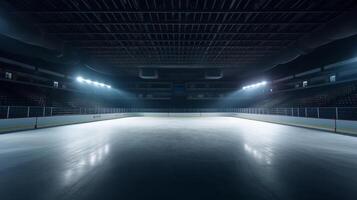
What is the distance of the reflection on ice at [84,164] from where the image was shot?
333 centimetres

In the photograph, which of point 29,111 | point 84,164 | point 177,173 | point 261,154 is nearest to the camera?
point 177,173

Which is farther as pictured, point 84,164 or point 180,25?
point 180,25

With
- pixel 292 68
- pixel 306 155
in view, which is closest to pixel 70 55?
pixel 306 155

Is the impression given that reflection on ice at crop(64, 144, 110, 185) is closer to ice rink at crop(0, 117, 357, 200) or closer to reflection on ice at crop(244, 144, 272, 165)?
ice rink at crop(0, 117, 357, 200)

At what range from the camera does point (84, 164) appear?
404cm

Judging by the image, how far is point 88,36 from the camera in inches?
348

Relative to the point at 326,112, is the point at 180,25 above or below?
above

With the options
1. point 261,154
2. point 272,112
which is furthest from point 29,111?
point 272,112

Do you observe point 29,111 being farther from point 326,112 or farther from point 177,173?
point 326,112

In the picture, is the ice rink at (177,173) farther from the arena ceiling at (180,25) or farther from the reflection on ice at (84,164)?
the arena ceiling at (180,25)

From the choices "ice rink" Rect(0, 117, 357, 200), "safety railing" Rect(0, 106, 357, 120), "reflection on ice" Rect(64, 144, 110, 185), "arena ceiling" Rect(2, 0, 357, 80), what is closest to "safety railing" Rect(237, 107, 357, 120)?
"safety railing" Rect(0, 106, 357, 120)

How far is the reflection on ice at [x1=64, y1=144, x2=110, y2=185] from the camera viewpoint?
3.33m

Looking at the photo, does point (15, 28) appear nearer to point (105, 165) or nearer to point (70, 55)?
point (70, 55)

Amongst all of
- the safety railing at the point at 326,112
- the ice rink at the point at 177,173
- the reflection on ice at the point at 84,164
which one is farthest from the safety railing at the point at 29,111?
the safety railing at the point at 326,112
